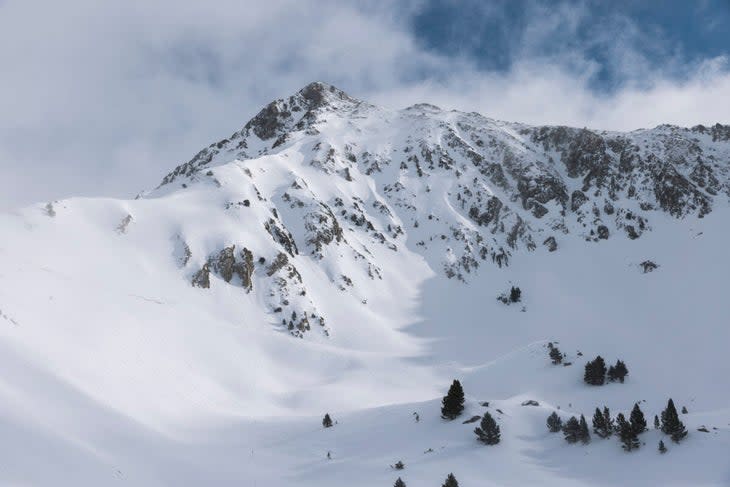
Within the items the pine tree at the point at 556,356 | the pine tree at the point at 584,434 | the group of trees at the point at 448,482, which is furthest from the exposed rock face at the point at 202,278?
the pine tree at the point at 584,434

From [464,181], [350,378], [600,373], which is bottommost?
[600,373]

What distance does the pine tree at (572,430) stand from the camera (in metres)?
35.0

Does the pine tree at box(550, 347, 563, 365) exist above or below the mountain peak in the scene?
below

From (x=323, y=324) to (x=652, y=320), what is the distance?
2086 inches

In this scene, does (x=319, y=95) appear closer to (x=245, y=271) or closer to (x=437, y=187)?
(x=437, y=187)

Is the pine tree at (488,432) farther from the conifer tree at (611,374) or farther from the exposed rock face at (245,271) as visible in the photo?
the exposed rock face at (245,271)

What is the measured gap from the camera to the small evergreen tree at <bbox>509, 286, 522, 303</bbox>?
10562 centimetres

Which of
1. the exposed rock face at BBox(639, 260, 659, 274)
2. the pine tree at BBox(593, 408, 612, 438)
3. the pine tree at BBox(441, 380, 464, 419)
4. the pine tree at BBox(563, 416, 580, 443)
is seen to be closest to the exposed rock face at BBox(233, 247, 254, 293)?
the pine tree at BBox(441, 380, 464, 419)

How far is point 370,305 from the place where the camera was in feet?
321

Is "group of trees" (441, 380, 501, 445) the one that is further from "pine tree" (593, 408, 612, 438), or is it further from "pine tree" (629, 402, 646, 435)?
"pine tree" (629, 402, 646, 435)

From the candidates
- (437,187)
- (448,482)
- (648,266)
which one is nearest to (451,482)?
(448,482)

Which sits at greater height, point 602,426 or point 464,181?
point 464,181

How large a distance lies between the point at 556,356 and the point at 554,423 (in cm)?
3176

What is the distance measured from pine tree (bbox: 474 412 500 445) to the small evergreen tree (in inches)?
2861
